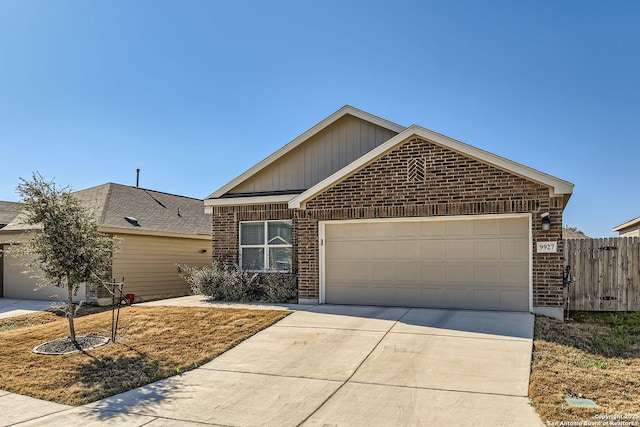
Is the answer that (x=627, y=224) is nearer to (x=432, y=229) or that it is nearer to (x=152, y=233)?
(x=432, y=229)

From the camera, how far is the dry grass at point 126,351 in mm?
6846

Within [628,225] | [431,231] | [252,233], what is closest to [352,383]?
[431,231]

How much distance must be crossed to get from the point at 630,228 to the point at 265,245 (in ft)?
59.0

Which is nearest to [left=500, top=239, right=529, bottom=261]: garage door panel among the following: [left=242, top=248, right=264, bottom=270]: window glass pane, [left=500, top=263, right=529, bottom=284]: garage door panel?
[left=500, top=263, right=529, bottom=284]: garage door panel

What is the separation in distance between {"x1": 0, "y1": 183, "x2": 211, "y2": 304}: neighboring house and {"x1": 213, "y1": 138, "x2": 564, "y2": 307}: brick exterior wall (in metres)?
6.42

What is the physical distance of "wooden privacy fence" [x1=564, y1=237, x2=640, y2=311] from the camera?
35.7ft

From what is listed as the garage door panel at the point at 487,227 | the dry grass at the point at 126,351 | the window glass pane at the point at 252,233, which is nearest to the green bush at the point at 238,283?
the window glass pane at the point at 252,233

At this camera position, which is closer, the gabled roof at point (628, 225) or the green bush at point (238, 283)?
the green bush at point (238, 283)

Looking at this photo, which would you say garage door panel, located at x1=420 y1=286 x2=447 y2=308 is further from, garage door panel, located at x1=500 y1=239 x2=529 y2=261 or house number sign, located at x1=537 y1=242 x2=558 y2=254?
house number sign, located at x1=537 y1=242 x2=558 y2=254

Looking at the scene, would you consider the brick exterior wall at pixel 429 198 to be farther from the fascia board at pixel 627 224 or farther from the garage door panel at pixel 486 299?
the fascia board at pixel 627 224

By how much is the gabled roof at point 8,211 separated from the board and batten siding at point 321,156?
13.1 meters

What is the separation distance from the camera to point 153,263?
16891 millimetres

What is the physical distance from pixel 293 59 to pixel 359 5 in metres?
2.69

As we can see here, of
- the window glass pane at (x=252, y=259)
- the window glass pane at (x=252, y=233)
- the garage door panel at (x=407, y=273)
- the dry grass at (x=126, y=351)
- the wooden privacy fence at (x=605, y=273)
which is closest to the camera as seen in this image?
the dry grass at (x=126, y=351)
